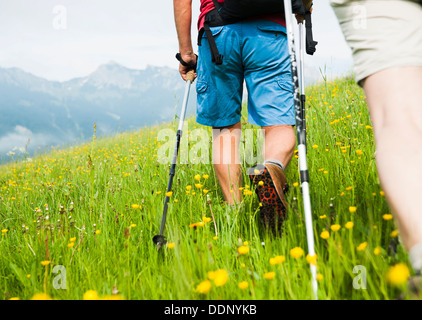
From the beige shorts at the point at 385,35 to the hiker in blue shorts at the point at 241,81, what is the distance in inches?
39.5

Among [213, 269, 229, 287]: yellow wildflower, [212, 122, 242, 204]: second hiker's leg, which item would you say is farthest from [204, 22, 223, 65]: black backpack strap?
[213, 269, 229, 287]: yellow wildflower

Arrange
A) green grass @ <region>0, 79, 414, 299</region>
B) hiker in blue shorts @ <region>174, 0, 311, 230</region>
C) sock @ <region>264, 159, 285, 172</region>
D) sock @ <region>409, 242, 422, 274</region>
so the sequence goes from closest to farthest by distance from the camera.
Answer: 1. sock @ <region>409, 242, 422, 274</region>
2. green grass @ <region>0, 79, 414, 299</region>
3. sock @ <region>264, 159, 285, 172</region>
4. hiker in blue shorts @ <region>174, 0, 311, 230</region>

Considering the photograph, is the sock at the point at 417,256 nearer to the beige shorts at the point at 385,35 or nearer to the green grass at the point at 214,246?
the green grass at the point at 214,246

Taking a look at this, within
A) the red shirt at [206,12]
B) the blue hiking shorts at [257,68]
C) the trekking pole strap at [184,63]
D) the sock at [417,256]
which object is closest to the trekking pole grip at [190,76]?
the trekking pole strap at [184,63]

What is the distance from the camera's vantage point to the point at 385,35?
106 centimetres

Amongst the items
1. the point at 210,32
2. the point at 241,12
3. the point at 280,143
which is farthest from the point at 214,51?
the point at 280,143

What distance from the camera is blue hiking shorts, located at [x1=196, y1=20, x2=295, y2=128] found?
90.7 inches

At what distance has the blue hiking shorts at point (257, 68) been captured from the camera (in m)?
2.30

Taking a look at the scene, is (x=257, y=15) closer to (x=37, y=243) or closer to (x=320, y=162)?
(x=320, y=162)

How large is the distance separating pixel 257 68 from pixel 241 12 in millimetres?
402

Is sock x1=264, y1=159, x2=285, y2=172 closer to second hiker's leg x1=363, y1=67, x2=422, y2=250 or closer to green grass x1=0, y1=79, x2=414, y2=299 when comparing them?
green grass x1=0, y1=79, x2=414, y2=299

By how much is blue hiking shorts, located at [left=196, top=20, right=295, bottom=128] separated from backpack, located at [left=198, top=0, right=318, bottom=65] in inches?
1.9
